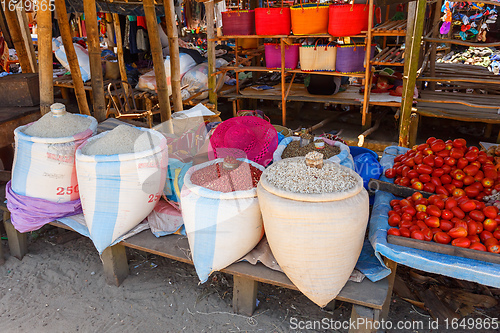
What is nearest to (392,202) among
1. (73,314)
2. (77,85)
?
(73,314)

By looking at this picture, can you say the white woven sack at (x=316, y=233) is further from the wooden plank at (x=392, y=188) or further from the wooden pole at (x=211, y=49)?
the wooden pole at (x=211, y=49)

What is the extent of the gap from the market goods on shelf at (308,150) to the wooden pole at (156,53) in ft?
4.98

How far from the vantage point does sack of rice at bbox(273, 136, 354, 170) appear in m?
2.34

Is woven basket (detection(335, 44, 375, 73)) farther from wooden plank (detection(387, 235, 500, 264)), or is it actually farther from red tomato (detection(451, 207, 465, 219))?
wooden plank (detection(387, 235, 500, 264))

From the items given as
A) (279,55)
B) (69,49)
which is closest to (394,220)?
(69,49)

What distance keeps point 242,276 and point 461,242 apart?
1.15m

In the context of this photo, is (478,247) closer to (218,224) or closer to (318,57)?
(218,224)

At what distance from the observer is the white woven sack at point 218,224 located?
1.87 metres

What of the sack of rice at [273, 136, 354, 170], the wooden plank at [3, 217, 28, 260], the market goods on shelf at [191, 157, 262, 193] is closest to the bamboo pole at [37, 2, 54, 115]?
the wooden plank at [3, 217, 28, 260]

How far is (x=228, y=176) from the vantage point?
2.01m

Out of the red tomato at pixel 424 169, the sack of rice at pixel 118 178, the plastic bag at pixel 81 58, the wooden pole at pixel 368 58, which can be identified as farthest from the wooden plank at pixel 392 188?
the plastic bag at pixel 81 58

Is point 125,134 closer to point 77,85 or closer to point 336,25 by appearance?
point 77,85

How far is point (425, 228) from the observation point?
73.3 inches

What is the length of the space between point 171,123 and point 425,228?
2083 mm
